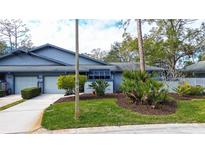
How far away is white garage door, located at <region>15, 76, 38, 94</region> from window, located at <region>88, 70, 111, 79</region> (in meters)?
5.00

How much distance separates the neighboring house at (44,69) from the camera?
22.3 m

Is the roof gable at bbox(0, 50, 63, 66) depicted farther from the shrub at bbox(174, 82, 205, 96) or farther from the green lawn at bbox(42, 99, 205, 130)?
the green lawn at bbox(42, 99, 205, 130)

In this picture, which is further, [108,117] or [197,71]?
[197,71]

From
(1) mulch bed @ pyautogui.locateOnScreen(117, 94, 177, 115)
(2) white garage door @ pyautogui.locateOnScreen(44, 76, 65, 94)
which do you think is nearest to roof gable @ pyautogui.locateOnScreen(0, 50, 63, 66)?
(2) white garage door @ pyautogui.locateOnScreen(44, 76, 65, 94)

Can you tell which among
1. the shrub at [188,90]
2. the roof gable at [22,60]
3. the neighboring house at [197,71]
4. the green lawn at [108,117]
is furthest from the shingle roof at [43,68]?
the green lawn at [108,117]

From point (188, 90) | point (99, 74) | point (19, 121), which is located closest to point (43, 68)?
point (99, 74)

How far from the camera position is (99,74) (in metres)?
22.3

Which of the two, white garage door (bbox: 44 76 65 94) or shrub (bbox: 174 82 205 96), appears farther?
white garage door (bbox: 44 76 65 94)

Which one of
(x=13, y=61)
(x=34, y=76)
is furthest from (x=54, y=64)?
(x=13, y=61)

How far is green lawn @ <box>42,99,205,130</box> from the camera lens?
29.9 feet

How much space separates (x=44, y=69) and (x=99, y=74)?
4.93 metres

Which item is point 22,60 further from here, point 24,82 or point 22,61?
point 24,82
